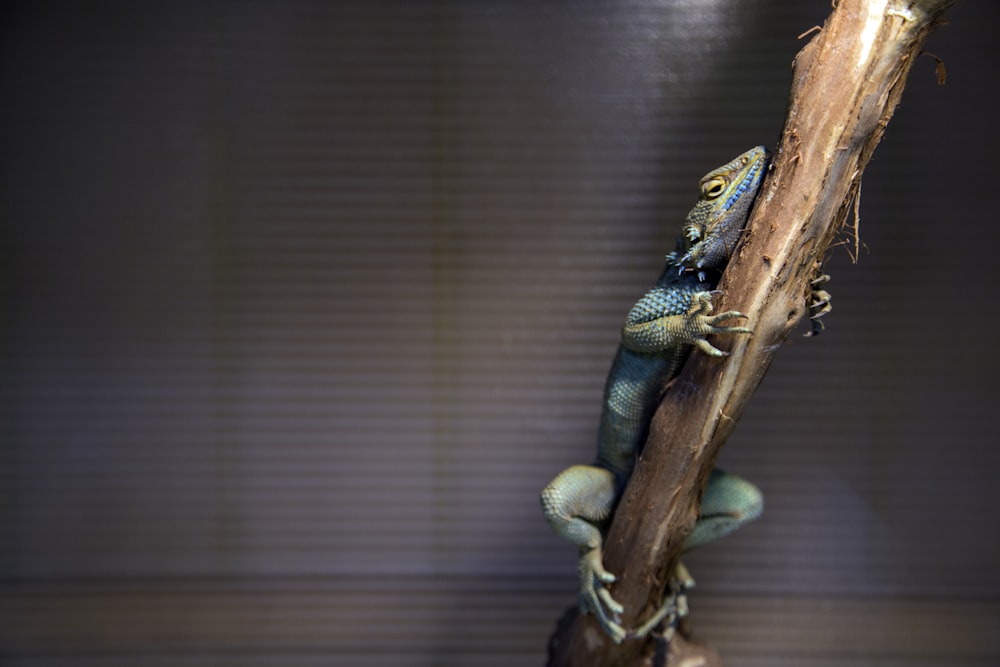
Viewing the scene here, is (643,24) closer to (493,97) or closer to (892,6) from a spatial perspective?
(493,97)

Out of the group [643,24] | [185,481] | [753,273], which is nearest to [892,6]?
[753,273]

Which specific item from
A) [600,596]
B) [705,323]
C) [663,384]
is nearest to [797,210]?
[705,323]

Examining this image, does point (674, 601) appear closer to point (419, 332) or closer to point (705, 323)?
point (705, 323)

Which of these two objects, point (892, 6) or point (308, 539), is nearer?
point (892, 6)

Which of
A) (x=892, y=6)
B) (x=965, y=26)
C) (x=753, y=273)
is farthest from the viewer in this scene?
(x=965, y=26)

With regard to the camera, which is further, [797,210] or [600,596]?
[600,596]

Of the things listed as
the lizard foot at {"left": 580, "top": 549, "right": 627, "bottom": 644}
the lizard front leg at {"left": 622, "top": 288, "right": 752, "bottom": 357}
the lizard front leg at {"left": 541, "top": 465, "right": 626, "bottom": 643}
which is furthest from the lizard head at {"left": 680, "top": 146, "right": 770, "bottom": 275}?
the lizard foot at {"left": 580, "top": 549, "right": 627, "bottom": 644}
